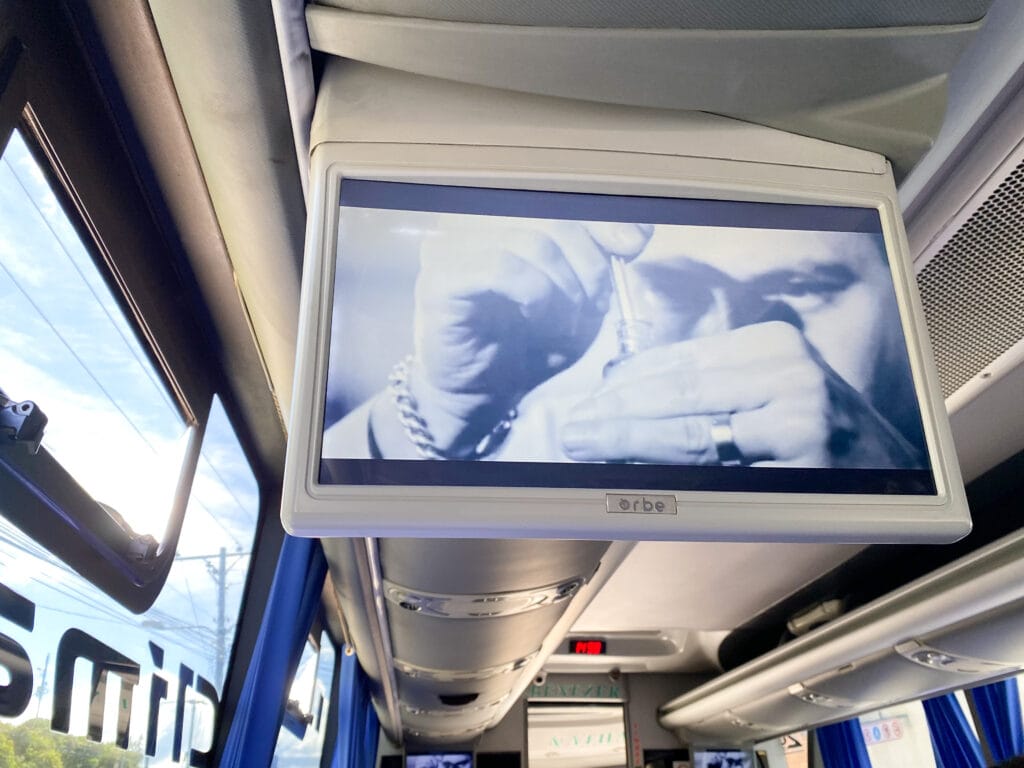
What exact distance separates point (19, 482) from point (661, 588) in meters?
4.54

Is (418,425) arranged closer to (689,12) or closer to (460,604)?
(689,12)

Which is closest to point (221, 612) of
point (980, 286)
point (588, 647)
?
point (980, 286)

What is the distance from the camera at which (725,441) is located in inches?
50.4

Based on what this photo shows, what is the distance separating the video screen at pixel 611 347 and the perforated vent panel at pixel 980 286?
0.70 meters

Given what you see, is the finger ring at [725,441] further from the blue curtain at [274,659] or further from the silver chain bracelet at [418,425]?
the blue curtain at [274,659]

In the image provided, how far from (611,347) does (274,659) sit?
2023mm

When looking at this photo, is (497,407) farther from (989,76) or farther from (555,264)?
(989,76)

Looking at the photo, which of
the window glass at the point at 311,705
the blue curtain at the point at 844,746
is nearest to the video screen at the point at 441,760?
the window glass at the point at 311,705

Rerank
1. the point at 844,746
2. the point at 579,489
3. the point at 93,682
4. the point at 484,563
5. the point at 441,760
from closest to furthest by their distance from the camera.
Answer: the point at 579,489
the point at 93,682
the point at 484,563
the point at 844,746
the point at 441,760

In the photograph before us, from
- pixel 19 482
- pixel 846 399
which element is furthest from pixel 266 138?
pixel 846 399

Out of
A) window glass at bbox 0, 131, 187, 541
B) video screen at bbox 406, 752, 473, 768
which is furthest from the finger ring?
video screen at bbox 406, 752, 473, 768

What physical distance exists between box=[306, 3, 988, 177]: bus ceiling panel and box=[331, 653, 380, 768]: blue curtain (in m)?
4.07

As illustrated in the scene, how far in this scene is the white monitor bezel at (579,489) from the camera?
1173 millimetres

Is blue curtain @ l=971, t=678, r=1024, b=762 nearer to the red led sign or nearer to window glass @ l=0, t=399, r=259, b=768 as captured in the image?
the red led sign
